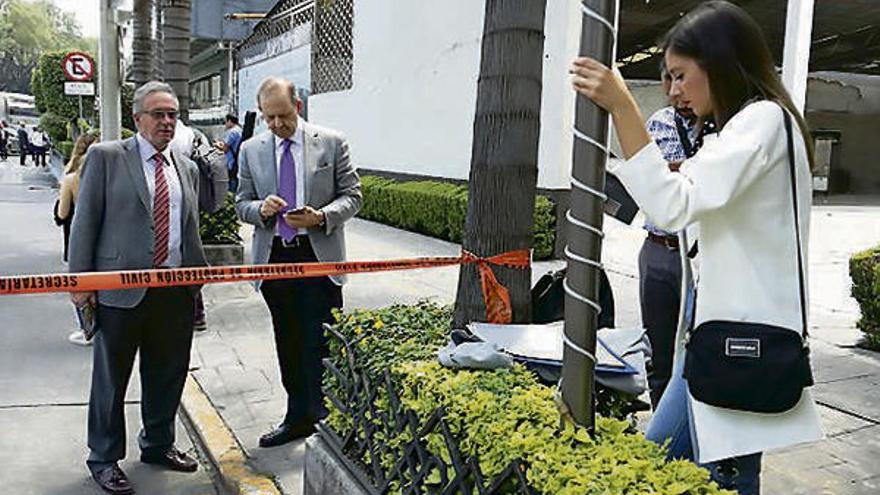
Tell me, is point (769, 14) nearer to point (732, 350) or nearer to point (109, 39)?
point (109, 39)

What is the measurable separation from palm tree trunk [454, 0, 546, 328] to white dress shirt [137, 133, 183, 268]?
60.0 inches

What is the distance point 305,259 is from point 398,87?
37.1 ft

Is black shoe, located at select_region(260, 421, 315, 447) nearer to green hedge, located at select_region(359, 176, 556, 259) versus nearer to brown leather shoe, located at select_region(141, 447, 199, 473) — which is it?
brown leather shoe, located at select_region(141, 447, 199, 473)

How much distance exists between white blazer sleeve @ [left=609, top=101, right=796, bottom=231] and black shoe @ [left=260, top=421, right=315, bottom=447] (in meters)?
3.06

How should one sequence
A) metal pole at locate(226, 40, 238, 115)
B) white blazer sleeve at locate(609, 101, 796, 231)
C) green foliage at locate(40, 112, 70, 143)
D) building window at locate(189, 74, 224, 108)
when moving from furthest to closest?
building window at locate(189, 74, 224, 108) < metal pole at locate(226, 40, 238, 115) < green foliage at locate(40, 112, 70, 143) < white blazer sleeve at locate(609, 101, 796, 231)

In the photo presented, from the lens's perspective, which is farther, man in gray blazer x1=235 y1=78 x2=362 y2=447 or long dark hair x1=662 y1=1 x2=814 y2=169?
man in gray blazer x1=235 y1=78 x2=362 y2=447

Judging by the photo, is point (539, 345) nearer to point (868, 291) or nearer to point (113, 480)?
point (113, 480)

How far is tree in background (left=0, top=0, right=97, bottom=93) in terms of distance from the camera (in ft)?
230

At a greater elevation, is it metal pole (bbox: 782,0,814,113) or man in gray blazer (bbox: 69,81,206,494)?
metal pole (bbox: 782,0,814,113)

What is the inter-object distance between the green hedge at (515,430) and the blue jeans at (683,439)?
0.20m

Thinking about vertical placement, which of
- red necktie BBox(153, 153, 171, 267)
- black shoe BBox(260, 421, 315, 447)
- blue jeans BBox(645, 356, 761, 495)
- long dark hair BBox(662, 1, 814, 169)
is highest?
long dark hair BBox(662, 1, 814, 169)

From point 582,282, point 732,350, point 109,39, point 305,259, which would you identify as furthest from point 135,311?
point 109,39

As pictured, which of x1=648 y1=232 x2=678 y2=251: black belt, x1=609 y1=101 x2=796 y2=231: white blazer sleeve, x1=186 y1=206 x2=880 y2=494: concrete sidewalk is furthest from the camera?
x1=186 y1=206 x2=880 y2=494: concrete sidewalk

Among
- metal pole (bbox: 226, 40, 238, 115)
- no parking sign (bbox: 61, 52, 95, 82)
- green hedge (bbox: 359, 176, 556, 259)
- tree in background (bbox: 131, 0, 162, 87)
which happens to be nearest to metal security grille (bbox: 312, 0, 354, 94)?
green hedge (bbox: 359, 176, 556, 259)
